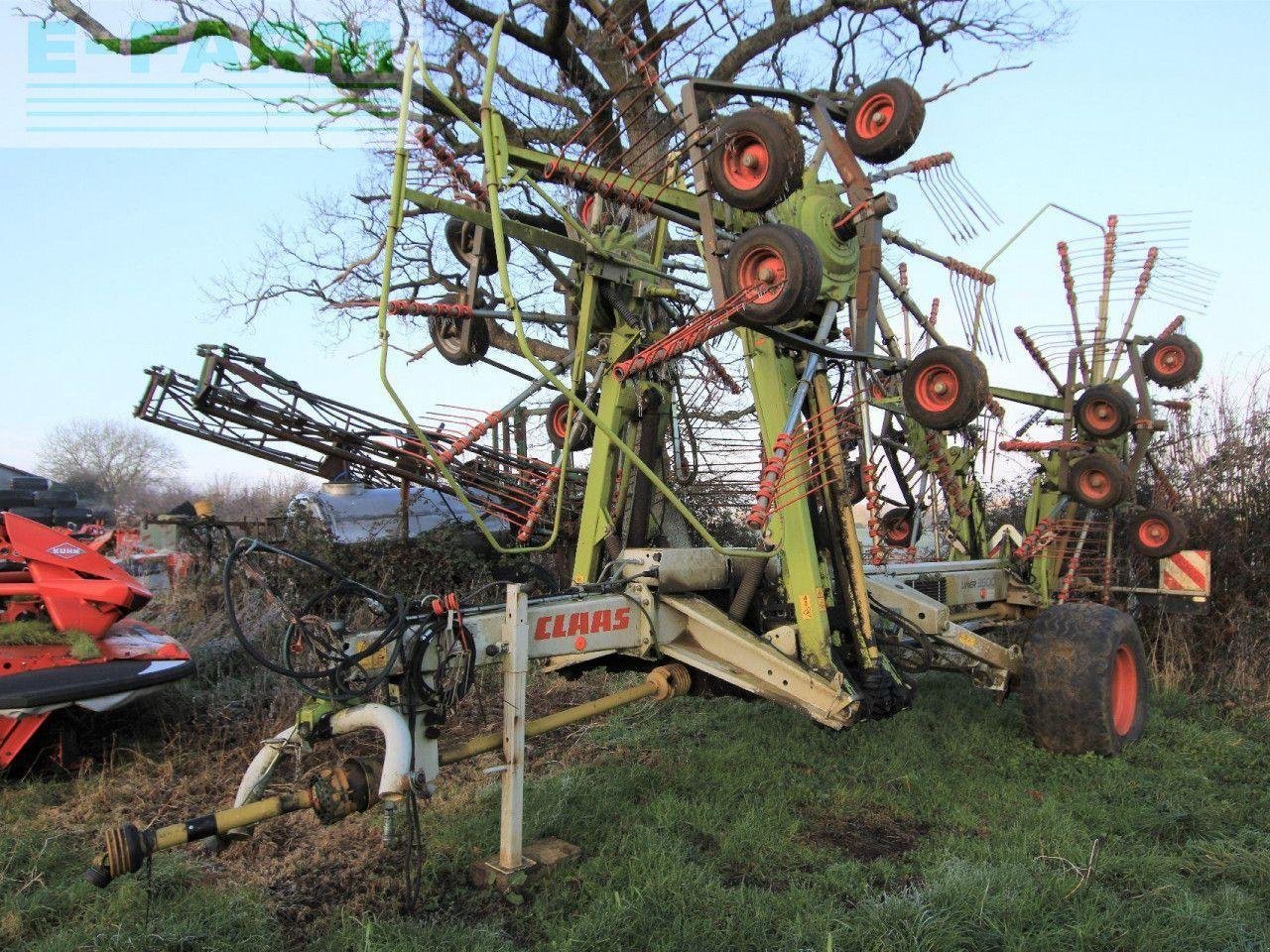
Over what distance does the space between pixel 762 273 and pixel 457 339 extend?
76.0 inches

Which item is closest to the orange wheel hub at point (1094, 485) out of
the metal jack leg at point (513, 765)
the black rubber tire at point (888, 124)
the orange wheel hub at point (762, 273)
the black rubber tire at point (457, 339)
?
the black rubber tire at point (888, 124)

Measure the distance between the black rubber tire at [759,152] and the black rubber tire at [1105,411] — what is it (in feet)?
15.5

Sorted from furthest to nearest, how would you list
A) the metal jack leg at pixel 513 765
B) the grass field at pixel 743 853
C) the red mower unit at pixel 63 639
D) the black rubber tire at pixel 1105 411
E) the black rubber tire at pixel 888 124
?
the black rubber tire at pixel 1105 411, the red mower unit at pixel 63 639, the black rubber tire at pixel 888 124, the metal jack leg at pixel 513 765, the grass field at pixel 743 853

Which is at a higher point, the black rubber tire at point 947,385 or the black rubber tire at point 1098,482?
the black rubber tire at point 947,385

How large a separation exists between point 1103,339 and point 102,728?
878 centimetres

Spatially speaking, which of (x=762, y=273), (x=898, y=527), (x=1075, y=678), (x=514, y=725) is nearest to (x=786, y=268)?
(x=762, y=273)

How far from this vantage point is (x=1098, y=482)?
299 inches

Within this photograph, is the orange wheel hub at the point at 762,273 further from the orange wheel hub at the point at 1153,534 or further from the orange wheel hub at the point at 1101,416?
the orange wheel hub at the point at 1153,534

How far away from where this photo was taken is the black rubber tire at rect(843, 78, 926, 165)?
179 inches

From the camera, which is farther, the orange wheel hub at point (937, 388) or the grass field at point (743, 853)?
the orange wheel hub at point (937, 388)

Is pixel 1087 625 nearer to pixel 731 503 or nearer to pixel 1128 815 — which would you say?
pixel 1128 815

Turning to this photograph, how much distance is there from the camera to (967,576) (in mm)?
7305

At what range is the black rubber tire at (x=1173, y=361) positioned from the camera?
8.08 m

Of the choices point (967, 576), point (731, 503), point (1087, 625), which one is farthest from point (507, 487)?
point (1087, 625)
